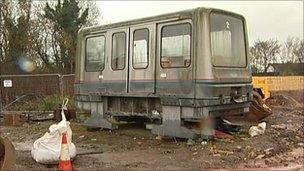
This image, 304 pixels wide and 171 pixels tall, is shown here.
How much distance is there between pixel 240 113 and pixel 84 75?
4.63 metres

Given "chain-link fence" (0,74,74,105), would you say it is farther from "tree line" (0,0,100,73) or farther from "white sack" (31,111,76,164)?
"white sack" (31,111,76,164)

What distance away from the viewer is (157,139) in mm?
12508

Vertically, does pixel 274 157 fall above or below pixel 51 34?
below

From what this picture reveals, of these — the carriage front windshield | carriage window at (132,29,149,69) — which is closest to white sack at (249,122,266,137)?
the carriage front windshield

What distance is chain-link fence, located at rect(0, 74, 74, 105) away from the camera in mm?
22234

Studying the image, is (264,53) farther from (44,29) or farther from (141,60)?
(141,60)

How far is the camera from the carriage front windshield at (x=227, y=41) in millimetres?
11680

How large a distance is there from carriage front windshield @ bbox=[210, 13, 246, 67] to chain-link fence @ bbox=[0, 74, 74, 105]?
1113 centimetres

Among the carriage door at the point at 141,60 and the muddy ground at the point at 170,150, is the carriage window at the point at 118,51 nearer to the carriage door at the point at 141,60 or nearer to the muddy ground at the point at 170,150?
the carriage door at the point at 141,60

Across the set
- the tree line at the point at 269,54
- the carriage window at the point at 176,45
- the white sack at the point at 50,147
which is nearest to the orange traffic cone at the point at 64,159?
the white sack at the point at 50,147

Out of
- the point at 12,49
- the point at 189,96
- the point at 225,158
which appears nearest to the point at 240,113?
the point at 189,96

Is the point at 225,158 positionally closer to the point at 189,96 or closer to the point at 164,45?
the point at 189,96

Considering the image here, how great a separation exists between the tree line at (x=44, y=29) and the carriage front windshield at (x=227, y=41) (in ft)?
59.2

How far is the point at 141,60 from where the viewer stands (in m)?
A: 12.6
